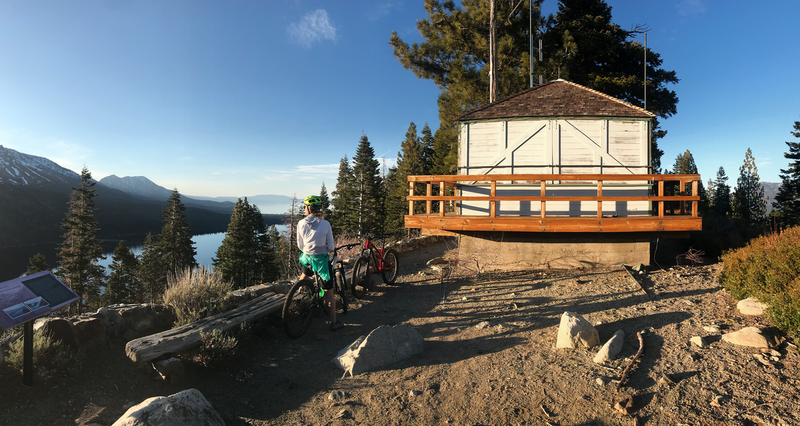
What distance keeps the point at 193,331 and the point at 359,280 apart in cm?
356

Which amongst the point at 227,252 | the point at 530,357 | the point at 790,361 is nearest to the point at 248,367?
the point at 530,357

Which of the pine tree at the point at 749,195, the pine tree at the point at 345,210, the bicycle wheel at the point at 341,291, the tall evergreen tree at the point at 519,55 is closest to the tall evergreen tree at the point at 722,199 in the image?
the pine tree at the point at 749,195

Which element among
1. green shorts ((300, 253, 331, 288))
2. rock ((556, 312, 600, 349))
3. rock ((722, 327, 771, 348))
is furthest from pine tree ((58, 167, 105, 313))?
rock ((722, 327, 771, 348))

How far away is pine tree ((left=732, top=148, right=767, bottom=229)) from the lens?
49.8m

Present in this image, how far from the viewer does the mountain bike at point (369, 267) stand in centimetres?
731

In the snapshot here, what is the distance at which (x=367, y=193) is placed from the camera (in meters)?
39.7

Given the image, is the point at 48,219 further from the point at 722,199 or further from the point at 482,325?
the point at 722,199

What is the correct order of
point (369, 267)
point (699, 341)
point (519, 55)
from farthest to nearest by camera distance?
point (519, 55)
point (369, 267)
point (699, 341)

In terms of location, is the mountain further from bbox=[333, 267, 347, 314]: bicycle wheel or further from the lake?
bbox=[333, 267, 347, 314]: bicycle wheel

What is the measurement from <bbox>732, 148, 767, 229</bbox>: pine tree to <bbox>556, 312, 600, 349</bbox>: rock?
59812mm

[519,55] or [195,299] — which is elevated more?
[519,55]

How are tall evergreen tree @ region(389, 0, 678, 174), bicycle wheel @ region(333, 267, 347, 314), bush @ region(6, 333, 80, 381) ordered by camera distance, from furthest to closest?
tall evergreen tree @ region(389, 0, 678, 174), bicycle wheel @ region(333, 267, 347, 314), bush @ region(6, 333, 80, 381)

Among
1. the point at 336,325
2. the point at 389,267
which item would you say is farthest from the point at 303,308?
the point at 389,267

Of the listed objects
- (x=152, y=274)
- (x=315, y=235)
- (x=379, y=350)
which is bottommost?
(x=152, y=274)
